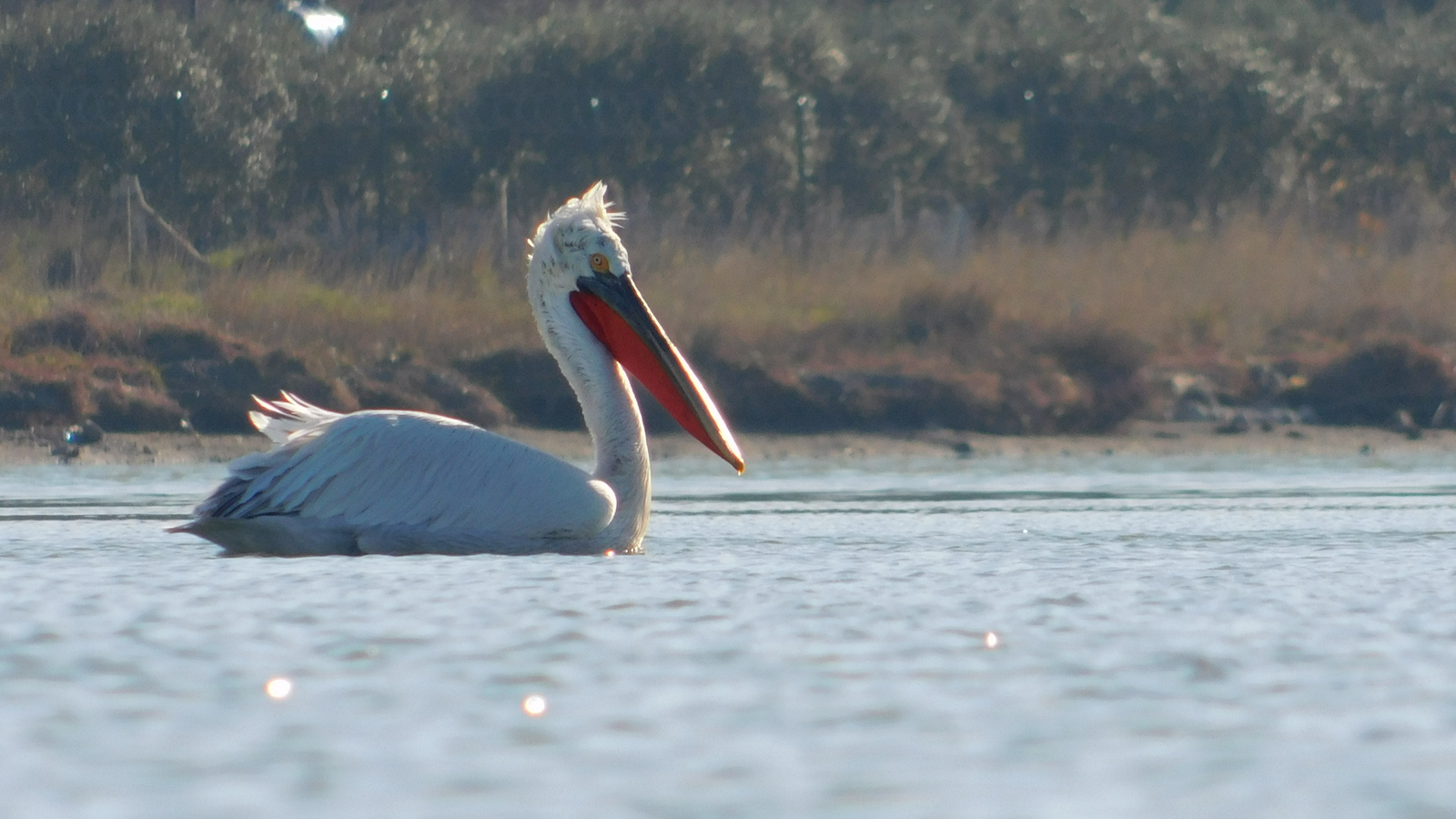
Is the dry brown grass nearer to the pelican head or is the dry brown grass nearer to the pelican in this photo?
the pelican head

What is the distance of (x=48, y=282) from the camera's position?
1212cm

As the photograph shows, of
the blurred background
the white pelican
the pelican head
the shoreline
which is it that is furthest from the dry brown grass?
the pelican head

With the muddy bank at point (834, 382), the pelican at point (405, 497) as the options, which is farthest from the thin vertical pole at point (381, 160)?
the pelican at point (405, 497)

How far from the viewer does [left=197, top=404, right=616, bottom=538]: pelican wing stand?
5.64m

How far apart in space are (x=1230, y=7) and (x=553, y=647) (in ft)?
71.0

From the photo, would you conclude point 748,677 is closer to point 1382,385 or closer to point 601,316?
point 601,316

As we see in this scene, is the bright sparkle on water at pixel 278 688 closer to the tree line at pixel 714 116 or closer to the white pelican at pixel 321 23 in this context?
the tree line at pixel 714 116

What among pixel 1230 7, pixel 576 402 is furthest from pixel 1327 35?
pixel 576 402

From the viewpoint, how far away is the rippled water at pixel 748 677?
2.77 meters

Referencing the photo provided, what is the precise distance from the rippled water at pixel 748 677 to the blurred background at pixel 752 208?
5180 mm

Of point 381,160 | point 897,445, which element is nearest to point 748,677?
point 897,445

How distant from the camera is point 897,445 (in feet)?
37.2

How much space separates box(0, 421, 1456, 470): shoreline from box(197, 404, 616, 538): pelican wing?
4633mm

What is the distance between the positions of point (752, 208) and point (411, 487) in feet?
35.7
